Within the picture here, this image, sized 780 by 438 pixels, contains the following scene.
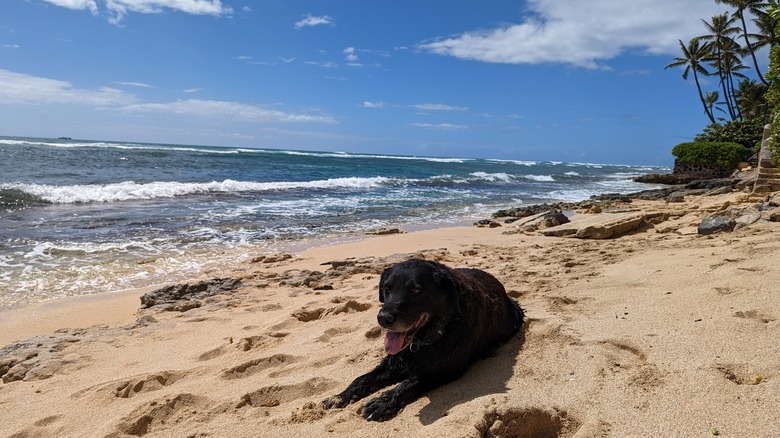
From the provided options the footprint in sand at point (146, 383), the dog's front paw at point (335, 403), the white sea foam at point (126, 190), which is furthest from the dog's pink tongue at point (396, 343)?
the white sea foam at point (126, 190)

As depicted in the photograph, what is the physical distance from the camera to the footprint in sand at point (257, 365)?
151 inches

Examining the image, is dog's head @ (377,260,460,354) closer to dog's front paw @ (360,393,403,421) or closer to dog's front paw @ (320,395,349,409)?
dog's front paw @ (360,393,403,421)

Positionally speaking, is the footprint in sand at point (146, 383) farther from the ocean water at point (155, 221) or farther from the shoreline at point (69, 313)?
the ocean water at point (155, 221)

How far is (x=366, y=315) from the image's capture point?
4961mm

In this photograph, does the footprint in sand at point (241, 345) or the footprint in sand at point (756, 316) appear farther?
the footprint in sand at point (241, 345)

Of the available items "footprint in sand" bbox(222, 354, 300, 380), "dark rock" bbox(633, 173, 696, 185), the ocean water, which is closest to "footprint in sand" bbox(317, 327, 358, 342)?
"footprint in sand" bbox(222, 354, 300, 380)

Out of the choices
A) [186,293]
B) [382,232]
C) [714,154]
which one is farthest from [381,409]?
[714,154]

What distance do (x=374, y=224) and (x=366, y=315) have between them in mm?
8808

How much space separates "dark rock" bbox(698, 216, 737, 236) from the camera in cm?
762

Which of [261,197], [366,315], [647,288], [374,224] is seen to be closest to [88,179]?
[261,197]

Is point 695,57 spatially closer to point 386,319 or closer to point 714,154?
point 714,154

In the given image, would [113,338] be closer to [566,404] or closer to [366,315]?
[366,315]

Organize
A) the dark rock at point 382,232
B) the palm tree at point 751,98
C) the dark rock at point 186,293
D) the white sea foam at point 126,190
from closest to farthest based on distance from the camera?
the dark rock at point 186,293 → the dark rock at point 382,232 → the white sea foam at point 126,190 → the palm tree at point 751,98

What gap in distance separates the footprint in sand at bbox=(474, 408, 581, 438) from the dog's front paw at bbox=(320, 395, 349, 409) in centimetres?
95
